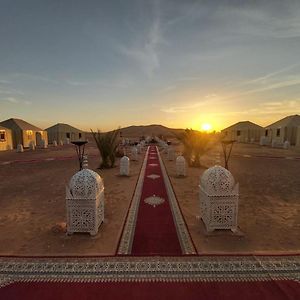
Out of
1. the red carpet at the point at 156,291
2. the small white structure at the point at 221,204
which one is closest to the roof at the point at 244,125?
the small white structure at the point at 221,204

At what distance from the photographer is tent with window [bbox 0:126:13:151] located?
28.9 metres

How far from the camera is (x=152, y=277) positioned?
11.5ft

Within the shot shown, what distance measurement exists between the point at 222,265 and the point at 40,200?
20.2ft

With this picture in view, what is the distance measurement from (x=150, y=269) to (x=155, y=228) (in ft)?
5.20

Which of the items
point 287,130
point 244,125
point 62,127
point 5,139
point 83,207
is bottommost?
point 83,207

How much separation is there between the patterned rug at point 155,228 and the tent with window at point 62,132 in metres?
38.1

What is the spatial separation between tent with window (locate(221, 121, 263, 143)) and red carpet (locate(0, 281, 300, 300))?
41823mm

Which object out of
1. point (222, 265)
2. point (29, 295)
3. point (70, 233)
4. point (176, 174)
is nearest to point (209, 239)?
point (222, 265)

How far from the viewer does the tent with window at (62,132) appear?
140 ft

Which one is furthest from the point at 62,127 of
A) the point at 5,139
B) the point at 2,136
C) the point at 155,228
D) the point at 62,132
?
the point at 155,228

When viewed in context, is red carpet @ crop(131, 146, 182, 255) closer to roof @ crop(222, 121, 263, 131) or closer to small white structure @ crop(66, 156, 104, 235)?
small white structure @ crop(66, 156, 104, 235)

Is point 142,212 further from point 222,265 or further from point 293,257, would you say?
point 293,257

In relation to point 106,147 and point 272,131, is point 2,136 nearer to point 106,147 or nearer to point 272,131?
point 106,147

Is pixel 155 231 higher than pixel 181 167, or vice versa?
pixel 181 167
